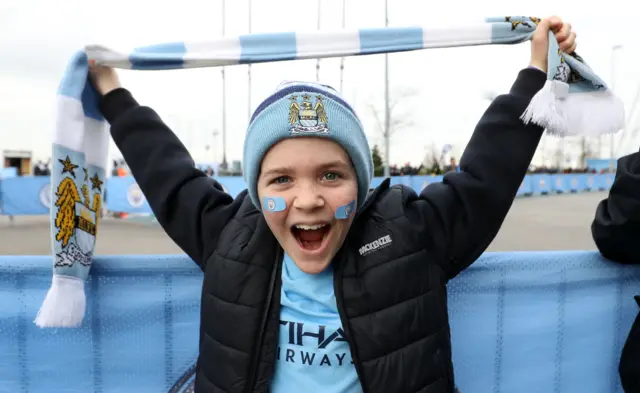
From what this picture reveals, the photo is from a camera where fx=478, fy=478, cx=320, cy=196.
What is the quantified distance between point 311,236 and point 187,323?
944 mm

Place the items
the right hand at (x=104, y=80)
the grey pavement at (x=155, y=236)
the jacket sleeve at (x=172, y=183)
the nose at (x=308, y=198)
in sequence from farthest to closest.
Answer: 1. the grey pavement at (x=155, y=236)
2. the right hand at (x=104, y=80)
3. the jacket sleeve at (x=172, y=183)
4. the nose at (x=308, y=198)

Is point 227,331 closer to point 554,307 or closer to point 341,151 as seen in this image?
point 341,151

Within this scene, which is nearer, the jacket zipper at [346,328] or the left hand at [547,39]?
the jacket zipper at [346,328]

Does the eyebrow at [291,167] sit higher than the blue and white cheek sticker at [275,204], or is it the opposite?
the eyebrow at [291,167]

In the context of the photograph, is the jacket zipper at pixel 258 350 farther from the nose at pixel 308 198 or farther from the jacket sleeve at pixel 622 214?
the jacket sleeve at pixel 622 214

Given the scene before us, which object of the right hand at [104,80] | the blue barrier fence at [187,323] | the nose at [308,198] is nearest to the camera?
the nose at [308,198]

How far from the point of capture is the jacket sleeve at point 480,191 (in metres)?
1.55

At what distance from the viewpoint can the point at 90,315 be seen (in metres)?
2.06

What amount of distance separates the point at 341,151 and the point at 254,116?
0.30 metres

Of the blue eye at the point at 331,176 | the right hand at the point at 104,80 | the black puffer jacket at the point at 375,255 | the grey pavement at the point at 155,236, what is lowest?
the grey pavement at the point at 155,236

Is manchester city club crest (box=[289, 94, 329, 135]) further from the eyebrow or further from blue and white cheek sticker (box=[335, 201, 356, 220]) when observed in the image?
blue and white cheek sticker (box=[335, 201, 356, 220])

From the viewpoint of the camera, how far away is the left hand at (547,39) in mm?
1701

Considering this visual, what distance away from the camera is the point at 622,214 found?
64.0 inches

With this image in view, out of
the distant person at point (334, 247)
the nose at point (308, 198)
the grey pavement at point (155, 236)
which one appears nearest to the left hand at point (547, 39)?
the distant person at point (334, 247)
